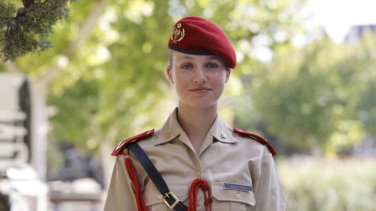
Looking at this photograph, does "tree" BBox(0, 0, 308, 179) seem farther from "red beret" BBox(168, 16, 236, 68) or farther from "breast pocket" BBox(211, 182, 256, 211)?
"breast pocket" BBox(211, 182, 256, 211)

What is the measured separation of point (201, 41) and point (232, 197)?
0.49 m

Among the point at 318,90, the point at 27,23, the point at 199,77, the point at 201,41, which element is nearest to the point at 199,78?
the point at 199,77

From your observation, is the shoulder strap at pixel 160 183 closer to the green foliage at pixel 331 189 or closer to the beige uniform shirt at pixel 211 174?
the beige uniform shirt at pixel 211 174

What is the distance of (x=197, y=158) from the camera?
2451mm

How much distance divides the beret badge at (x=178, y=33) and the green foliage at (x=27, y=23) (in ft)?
1.33

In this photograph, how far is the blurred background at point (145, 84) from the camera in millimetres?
7820

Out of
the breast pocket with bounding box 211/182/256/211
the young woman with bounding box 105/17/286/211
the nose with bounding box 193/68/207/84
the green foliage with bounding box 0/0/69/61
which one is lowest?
the breast pocket with bounding box 211/182/256/211

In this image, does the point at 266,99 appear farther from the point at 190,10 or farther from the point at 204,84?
the point at 204,84

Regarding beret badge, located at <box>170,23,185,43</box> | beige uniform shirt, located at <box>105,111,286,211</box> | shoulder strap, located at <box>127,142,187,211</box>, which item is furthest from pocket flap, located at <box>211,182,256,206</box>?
beret badge, located at <box>170,23,185,43</box>

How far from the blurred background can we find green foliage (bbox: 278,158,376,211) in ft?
0.05

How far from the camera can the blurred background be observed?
7820mm

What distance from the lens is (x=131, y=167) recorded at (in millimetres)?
2436

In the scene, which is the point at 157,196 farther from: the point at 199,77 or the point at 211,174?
the point at 199,77

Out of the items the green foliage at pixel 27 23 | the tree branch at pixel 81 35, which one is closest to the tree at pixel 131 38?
the tree branch at pixel 81 35
